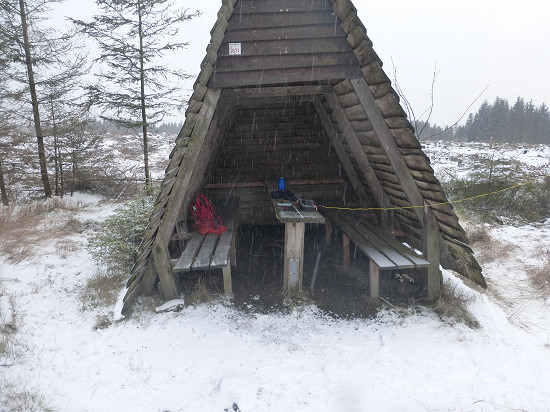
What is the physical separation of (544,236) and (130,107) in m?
14.2

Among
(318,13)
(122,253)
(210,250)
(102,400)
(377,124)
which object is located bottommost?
(102,400)

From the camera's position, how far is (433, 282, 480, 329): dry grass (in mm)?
3947

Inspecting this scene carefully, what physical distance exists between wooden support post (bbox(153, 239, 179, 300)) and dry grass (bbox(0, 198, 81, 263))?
130 inches

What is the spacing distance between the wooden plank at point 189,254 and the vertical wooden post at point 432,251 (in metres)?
3.18

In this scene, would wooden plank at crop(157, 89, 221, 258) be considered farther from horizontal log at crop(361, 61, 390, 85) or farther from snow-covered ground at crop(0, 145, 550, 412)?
horizontal log at crop(361, 61, 390, 85)

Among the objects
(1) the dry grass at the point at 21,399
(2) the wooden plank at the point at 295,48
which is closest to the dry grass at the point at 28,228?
(1) the dry grass at the point at 21,399

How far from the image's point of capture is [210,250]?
181 inches

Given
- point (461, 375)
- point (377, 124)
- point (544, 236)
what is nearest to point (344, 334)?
point (461, 375)

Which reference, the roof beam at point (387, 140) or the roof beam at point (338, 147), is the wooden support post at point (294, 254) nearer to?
the roof beam at point (387, 140)

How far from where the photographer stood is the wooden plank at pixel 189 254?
4048 millimetres

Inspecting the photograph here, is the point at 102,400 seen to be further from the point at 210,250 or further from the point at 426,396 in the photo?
the point at 426,396

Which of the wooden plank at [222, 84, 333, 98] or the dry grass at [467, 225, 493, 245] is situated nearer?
the wooden plank at [222, 84, 333, 98]

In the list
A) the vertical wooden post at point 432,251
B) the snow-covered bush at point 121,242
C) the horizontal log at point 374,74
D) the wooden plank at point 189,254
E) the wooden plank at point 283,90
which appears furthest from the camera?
the snow-covered bush at point 121,242

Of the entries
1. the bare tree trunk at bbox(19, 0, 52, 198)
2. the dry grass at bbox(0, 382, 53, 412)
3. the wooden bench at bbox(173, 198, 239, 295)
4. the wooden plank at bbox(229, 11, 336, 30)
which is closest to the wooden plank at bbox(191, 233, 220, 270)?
the wooden bench at bbox(173, 198, 239, 295)
